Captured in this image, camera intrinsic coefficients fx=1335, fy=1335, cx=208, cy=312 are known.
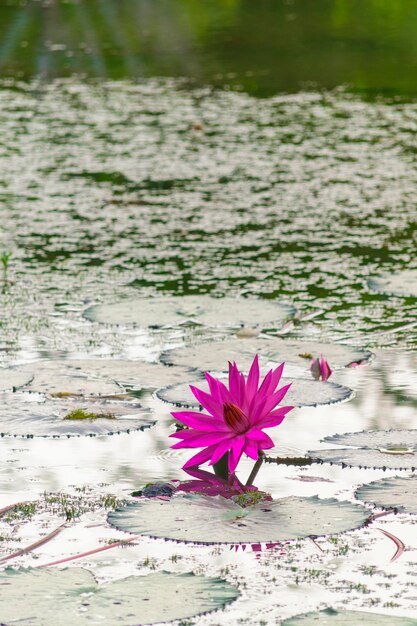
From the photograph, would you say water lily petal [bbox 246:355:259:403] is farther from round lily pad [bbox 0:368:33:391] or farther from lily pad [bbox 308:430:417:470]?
round lily pad [bbox 0:368:33:391]

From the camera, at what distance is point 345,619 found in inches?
73.4

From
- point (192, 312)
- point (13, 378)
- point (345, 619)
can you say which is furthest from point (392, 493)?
point (192, 312)

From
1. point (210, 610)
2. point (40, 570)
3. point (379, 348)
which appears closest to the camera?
point (210, 610)

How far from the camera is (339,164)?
19.6ft

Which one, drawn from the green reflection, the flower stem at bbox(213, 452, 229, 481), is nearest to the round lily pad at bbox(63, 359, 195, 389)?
the flower stem at bbox(213, 452, 229, 481)

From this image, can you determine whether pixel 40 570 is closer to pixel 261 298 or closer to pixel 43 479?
pixel 43 479

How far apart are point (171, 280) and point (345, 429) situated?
4.94 ft

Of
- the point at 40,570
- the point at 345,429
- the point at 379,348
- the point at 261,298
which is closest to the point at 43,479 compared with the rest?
the point at 40,570

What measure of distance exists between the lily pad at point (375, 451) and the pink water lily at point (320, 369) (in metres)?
0.40

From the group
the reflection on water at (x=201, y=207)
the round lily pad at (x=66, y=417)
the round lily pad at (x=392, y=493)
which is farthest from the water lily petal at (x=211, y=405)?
the reflection on water at (x=201, y=207)

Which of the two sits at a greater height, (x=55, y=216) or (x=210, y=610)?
(x=210, y=610)

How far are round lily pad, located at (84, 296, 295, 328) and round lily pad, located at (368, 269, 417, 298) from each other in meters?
0.34

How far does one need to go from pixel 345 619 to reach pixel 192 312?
203cm

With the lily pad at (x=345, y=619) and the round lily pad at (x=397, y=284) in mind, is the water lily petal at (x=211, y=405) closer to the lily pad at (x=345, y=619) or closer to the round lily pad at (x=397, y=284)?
the lily pad at (x=345, y=619)
